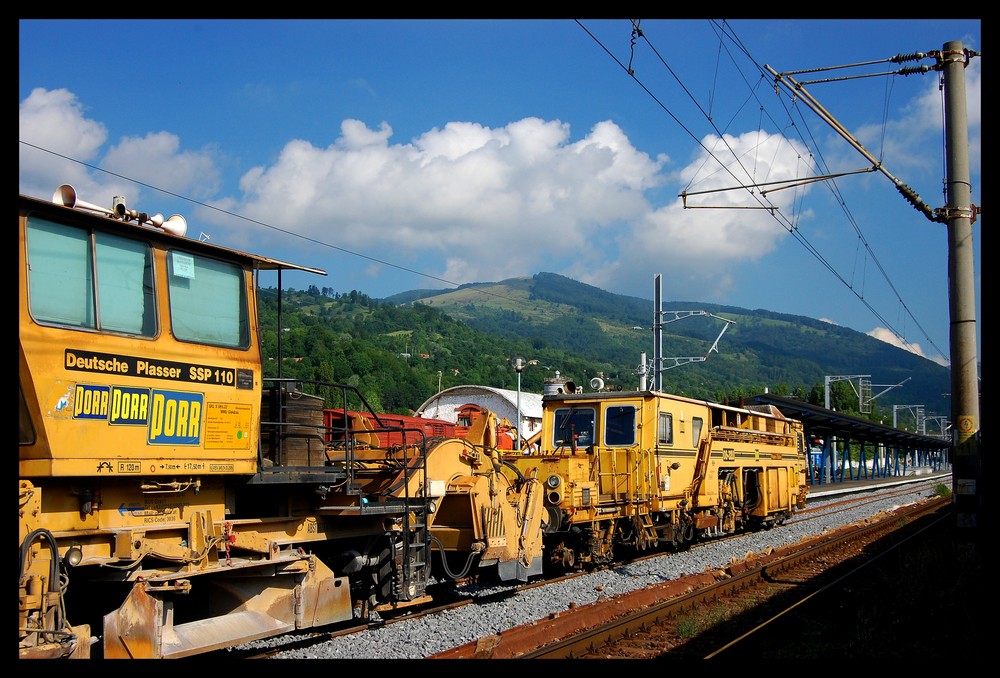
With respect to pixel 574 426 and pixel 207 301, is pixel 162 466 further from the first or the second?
pixel 574 426

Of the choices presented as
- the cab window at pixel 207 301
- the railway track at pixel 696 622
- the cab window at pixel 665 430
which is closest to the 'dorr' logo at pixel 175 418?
the cab window at pixel 207 301

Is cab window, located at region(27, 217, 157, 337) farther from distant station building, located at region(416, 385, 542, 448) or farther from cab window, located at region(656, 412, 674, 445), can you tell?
distant station building, located at region(416, 385, 542, 448)

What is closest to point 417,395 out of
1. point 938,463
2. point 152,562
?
point 152,562

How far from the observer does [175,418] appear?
282 inches

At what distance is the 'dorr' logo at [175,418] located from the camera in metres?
6.99

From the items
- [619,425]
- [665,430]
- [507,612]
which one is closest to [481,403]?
[665,430]

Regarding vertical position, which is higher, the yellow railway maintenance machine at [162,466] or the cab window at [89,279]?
the cab window at [89,279]

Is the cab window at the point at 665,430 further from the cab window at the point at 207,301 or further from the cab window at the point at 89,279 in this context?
the cab window at the point at 89,279

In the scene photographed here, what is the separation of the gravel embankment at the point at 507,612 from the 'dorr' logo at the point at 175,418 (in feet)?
8.42

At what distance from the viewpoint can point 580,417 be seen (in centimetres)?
1723

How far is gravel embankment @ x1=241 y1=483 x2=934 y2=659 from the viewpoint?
8.67m

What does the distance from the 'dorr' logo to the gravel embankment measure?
257 cm

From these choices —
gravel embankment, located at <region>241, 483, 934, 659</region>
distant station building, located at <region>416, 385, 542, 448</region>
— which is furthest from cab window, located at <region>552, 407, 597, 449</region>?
distant station building, located at <region>416, 385, 542, 448</region>

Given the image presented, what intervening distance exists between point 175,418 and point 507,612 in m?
5.52
